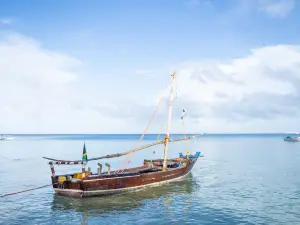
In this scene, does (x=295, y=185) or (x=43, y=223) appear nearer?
(x=43, y=223)

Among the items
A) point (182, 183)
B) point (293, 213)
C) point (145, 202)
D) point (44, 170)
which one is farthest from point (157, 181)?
point (44, 170)

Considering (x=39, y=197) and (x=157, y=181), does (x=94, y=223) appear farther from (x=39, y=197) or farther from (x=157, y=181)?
(x=157, y=181)

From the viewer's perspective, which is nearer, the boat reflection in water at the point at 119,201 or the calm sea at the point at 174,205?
the calm sea at the point at 174,205

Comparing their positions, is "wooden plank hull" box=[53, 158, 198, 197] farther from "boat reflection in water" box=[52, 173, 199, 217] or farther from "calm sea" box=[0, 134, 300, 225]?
"calm sea" box=[0, 134, 300, 225]

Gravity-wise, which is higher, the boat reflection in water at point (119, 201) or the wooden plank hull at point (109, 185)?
the wooden plank hull at point (109, 185)

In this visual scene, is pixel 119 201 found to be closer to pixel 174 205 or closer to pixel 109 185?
pixel 109 185

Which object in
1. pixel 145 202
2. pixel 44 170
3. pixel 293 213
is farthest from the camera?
pixel 44 170

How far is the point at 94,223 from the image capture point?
22.8 m

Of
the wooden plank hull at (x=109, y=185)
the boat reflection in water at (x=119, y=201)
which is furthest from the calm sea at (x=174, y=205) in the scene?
the wooden plank hull at (x=109, y=185)

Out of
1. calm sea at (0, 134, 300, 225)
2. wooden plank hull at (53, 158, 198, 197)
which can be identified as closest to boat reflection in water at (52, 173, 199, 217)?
calm sea at (0, 134, 300, 225)

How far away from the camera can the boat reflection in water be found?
2648cm

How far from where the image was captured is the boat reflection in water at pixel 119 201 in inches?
1043

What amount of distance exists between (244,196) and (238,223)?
29.8ft

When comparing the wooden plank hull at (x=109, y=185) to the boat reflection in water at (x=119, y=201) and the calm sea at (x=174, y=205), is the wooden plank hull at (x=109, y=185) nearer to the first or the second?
the boat reflection in water at (x=119, y=201)
